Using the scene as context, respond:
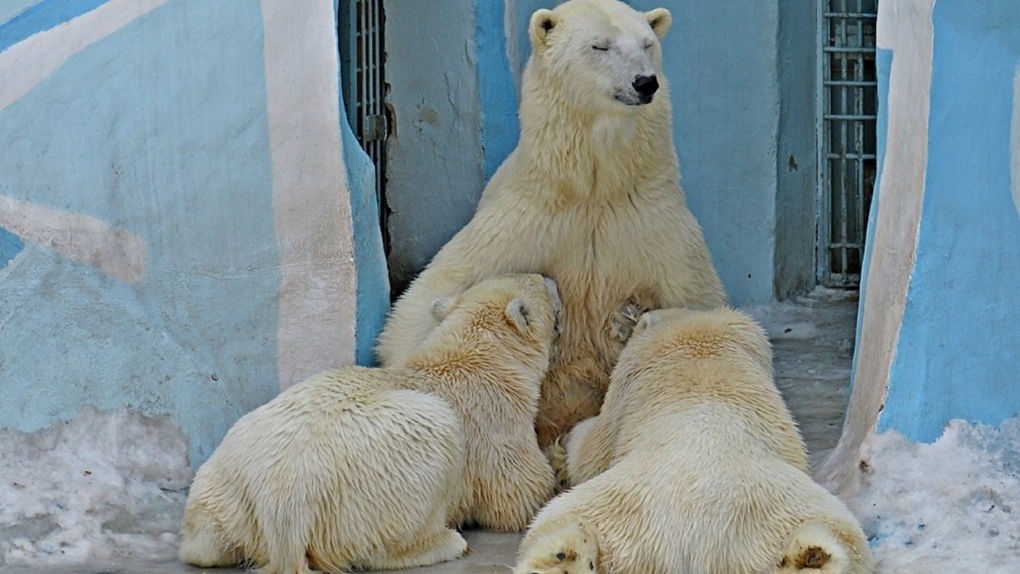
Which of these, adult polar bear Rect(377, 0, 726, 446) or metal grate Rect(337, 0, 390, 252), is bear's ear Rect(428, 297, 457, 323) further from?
metal grate Rect(337, 0, 390, 252)

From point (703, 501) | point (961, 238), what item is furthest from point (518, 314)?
point (961, 238)

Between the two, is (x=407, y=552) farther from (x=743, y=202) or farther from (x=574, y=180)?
(x=743, y=202)

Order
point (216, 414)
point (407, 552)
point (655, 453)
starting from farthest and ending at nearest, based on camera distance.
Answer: point (216, 414) → point (407, 552) → point (655, 453)

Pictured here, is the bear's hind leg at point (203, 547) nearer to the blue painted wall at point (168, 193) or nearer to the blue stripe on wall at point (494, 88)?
the blue painted wall at point (168, 193)

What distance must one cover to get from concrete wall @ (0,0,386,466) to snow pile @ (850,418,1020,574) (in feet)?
5.97

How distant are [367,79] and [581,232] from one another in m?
1.41

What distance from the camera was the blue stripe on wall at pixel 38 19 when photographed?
5078mm

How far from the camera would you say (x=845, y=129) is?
20.9 ft

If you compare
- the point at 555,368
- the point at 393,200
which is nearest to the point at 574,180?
the point at 555,368

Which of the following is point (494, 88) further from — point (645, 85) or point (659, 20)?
point (645, 85)

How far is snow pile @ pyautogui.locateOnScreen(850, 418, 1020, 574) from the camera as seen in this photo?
3.87 meters

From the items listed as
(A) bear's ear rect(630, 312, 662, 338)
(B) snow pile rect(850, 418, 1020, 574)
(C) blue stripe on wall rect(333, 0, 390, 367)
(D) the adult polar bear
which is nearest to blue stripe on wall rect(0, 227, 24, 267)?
(C) blue stripe on wall rect(333, 0, 390, 367)

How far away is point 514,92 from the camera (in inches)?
233

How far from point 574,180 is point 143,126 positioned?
144 centimetres
